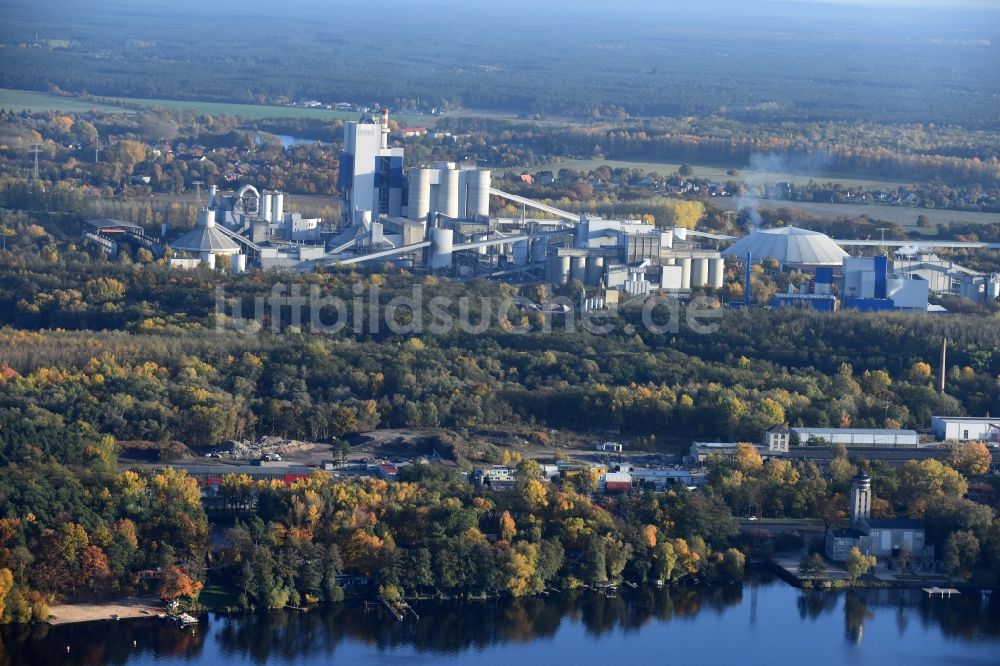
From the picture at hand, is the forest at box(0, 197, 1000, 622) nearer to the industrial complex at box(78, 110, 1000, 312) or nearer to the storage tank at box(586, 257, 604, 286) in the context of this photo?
the storage tank at box(586, 257, 604, 286)

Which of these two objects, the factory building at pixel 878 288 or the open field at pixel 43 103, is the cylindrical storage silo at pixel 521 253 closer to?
the factory building at pixel 878 288

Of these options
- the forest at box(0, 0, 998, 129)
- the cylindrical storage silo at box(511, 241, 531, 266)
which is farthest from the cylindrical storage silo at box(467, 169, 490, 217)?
the forest at box(0, 0, 998, 129)

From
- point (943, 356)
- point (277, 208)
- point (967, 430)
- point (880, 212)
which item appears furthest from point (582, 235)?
point (880, 212)

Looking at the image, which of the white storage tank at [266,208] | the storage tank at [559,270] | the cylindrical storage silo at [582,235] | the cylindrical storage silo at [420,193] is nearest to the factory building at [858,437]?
the storage tank at [559,270]

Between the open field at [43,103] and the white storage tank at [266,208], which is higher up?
the open field at [43,103]

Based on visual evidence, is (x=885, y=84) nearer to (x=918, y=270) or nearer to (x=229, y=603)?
(x=918, y=270)

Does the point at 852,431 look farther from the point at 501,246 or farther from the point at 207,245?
the point at 207,245

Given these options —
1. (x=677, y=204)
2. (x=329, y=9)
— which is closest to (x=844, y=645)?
(x=677, y=204)
